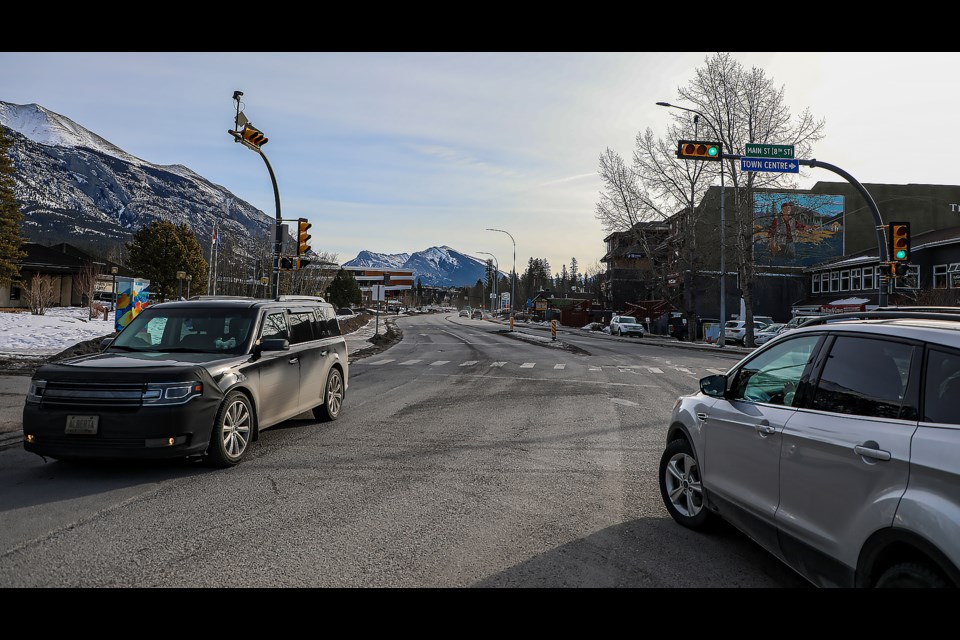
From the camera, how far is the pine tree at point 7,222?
126ft

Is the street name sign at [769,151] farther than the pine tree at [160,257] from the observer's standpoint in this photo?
No

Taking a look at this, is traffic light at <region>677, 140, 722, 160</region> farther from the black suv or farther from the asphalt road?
the black suv

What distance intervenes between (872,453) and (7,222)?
158 ft

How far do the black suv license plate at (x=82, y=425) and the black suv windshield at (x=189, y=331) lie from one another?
142cm

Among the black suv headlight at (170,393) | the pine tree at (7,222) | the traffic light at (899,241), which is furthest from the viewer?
the pine tree at (7,222)

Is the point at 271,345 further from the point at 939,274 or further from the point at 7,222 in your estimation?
the point at 939,274

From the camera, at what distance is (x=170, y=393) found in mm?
6086

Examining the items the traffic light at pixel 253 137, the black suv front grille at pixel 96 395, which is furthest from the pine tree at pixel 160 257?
the black suv front grille at pixel 96 395

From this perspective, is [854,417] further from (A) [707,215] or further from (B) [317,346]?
(A) [707,215]

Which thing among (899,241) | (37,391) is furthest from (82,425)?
(899,241)

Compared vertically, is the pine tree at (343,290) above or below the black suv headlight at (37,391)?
above

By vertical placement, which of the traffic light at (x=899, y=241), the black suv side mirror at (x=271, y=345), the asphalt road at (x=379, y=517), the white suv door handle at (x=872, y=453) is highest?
the traffic light at (x=899, y=241)

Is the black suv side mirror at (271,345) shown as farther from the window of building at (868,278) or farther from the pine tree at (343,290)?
the pine tree at (343,290)
